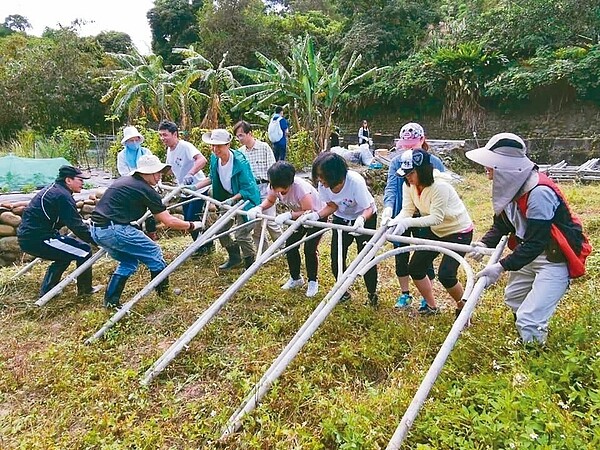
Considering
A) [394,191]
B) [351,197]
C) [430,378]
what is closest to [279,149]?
[394,191]

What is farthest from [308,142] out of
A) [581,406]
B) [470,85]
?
[581,406]

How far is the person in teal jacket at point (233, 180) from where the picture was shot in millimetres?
4352

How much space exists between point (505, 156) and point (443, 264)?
0.99 meters

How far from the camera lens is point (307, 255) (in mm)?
3920

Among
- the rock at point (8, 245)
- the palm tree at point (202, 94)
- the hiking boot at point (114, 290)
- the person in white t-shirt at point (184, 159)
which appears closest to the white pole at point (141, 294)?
the hiking boot at point (114, 290)

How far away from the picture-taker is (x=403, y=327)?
→ 3.25m

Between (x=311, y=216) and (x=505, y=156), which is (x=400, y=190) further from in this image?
(x=505, y=156)

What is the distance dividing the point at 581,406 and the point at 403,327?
1.28m

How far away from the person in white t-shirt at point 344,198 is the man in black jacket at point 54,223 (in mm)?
2050

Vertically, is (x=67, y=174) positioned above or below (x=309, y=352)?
above

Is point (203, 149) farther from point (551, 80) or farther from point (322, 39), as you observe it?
point (322, 39)

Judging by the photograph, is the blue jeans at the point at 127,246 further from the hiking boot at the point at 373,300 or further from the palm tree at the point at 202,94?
the palm tree at the point at 202,94

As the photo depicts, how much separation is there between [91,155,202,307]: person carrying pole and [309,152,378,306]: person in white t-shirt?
1161 mm

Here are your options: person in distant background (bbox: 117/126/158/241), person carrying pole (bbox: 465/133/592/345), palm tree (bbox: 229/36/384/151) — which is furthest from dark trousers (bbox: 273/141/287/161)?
person carrying pole (bbox: 465/133/592/345)
